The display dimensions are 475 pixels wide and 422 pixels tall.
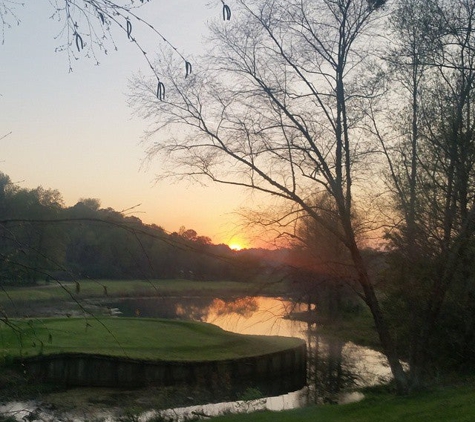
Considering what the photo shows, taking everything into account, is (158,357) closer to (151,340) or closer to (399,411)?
(151,340)

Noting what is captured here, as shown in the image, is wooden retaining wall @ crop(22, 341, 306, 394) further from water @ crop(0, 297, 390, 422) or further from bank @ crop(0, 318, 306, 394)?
water @ crop(0, 297, 390, 422)

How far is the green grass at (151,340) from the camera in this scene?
73.7ft

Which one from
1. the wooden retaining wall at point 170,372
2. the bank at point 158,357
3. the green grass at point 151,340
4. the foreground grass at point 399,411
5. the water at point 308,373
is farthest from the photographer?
the green grass at point 151,340

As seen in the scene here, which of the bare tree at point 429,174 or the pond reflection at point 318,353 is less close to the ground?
the bare tree at point 429,174

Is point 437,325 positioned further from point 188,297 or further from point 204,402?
point 188,297

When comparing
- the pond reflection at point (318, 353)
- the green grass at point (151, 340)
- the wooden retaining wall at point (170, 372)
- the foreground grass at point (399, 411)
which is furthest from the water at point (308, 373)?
the foreground grass at point (399, 411)

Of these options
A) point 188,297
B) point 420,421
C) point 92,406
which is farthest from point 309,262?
point 188,297

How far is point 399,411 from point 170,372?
503 inches

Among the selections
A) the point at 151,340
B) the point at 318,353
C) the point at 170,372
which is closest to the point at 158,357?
the point at 170,372

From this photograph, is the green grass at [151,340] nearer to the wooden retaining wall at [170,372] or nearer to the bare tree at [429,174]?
the wooden retaining wall at [170,372]

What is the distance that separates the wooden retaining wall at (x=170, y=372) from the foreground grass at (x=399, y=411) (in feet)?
31.9

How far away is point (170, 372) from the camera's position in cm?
2245

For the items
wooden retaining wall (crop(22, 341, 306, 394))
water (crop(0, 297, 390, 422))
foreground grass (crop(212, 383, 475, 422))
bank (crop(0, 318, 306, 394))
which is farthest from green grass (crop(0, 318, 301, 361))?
foreground grass (crop(212, 383, 475, 422))

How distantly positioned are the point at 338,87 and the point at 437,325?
861cm
